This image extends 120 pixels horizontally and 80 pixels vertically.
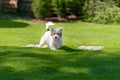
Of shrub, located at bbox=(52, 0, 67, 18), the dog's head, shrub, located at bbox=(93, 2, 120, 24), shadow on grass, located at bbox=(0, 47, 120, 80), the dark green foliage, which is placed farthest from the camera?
shrub, located at bbox=(52, 0, 67, 18)

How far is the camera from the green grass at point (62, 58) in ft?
24.1

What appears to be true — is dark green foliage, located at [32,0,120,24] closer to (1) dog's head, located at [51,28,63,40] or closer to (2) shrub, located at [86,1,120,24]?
(2) shrub, located at [86,1,120,24]

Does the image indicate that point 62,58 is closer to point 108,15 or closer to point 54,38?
point 54,38

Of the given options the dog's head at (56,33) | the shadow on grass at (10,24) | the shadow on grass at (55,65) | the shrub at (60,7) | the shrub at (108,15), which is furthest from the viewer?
the shrub at (60,7)

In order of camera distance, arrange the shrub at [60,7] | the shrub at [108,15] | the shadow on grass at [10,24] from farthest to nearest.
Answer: the shrub at [60,7], the shrub at [108,15], the shadow on grass at [10,24]

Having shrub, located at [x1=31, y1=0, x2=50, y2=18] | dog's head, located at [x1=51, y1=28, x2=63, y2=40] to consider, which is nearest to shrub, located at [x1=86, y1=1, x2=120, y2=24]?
shrub, located at [x1=31, y1=0, x2=50, y2=18]

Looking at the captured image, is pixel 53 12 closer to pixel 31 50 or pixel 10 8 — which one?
pixel 10 8

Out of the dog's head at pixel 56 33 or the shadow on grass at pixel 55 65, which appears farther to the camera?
the dog's head at pixel 56 33

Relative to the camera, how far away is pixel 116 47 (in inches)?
412

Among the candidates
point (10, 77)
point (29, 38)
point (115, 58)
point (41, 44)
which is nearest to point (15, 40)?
point (29, 38)

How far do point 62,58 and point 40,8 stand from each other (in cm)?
782

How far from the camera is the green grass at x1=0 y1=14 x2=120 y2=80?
7.34 m

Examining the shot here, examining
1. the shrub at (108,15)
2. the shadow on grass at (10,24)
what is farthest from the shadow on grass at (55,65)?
the shrub at (108,15)

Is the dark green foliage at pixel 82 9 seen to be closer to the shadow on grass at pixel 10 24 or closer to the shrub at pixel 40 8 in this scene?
the shrub at pixel 40 8
